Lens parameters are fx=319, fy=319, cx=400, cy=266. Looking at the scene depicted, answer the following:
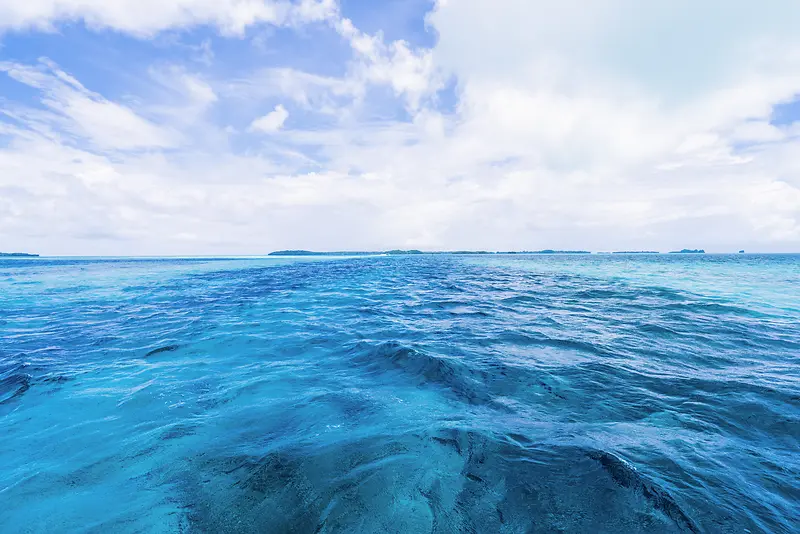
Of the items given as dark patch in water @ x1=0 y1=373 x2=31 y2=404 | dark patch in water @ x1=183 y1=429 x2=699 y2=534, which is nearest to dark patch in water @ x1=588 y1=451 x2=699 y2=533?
dark patch in water @ x1=183 y1=429 x2=699 y2=534

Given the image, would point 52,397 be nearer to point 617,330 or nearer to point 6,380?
point 6,380

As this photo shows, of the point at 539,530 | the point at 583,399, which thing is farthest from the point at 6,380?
the point at 583,399

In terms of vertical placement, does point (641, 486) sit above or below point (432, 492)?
above

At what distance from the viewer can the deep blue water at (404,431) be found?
3650 millimetres

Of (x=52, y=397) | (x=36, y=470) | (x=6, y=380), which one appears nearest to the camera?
(x=36, y=470)

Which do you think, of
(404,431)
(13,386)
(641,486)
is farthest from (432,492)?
(13,386)

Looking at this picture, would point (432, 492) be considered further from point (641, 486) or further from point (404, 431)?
point (641, 486)

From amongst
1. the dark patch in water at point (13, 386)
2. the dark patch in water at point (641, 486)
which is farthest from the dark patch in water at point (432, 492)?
the dark patch in water at point (13, 386)

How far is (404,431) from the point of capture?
520 centimetres

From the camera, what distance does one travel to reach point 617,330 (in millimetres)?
11109

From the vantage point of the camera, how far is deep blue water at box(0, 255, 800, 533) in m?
3.65

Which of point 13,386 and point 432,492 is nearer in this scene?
point 432,492

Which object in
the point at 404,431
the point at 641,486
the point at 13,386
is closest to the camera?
the point at 641,486

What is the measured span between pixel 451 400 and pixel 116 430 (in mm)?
5869
